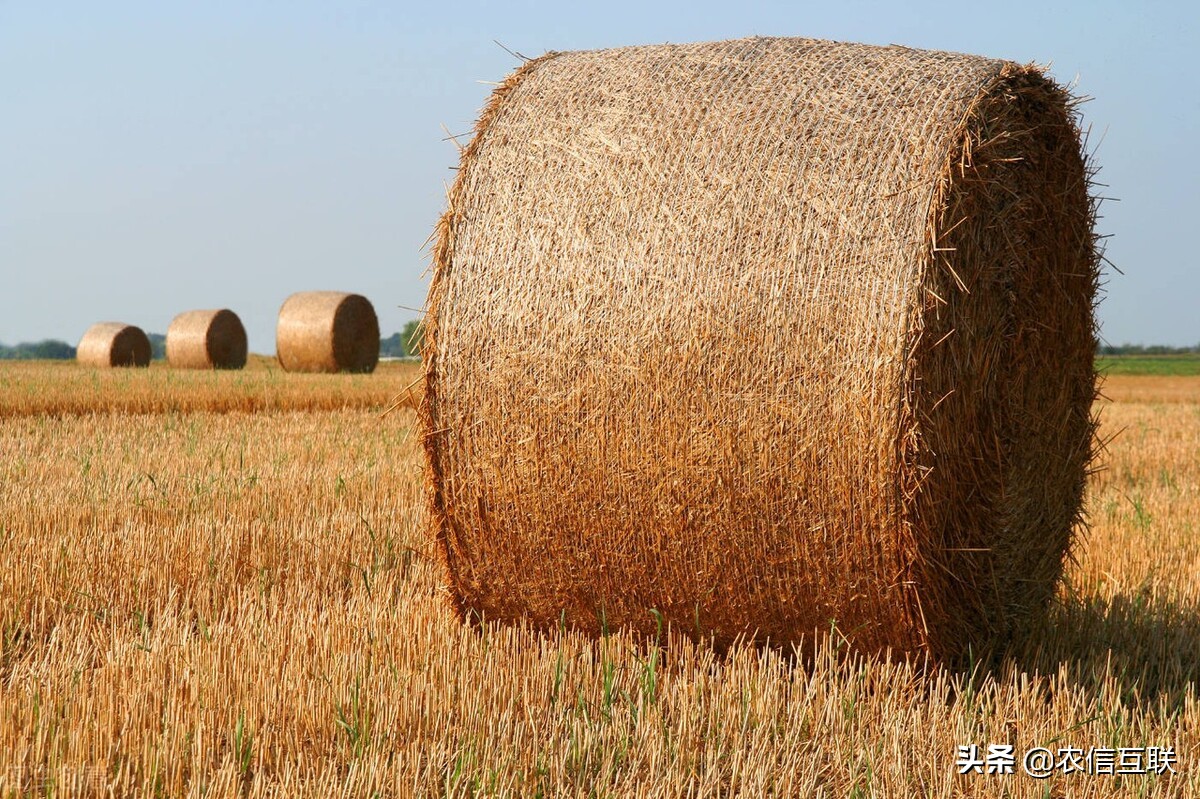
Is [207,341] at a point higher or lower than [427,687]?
higher

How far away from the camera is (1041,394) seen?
188 inches

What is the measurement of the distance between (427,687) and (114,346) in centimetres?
2292

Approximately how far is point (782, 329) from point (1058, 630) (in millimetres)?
2052

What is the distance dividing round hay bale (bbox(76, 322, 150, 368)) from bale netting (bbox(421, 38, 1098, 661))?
22.0m

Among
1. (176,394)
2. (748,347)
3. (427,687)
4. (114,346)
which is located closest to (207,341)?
(114,346)

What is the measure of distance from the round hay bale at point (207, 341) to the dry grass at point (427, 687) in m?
17.2

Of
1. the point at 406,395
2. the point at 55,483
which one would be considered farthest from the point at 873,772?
the point at 55,483

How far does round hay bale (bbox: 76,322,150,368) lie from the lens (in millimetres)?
24375

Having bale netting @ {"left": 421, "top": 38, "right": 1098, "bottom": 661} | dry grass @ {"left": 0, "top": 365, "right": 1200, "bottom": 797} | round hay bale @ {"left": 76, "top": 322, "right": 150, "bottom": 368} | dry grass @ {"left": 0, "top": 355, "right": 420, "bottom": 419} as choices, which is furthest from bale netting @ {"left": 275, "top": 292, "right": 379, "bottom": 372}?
bale netting @ {"left": 421, "top": 38, "right": 1098, "bottom": 661}

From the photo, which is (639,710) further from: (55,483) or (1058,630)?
(55,483)

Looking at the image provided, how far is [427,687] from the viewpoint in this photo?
3.61m

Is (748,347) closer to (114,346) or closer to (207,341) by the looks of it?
(207,341)

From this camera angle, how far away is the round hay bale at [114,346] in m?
24.4

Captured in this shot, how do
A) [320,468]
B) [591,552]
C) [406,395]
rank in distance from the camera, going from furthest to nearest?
[320,468] → [406,395] → [591,552]
